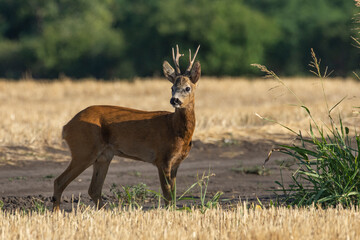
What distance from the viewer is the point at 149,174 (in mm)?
13297

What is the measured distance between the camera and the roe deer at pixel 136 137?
31.6 ft

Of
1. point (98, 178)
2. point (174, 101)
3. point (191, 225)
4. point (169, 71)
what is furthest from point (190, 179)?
point (191, 225)

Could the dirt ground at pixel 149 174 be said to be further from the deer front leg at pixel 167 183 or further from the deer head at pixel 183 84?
the deer head at pixel 183 84

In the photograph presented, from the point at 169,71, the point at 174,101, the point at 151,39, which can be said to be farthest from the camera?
the point at 151,39

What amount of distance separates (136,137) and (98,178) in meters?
0.87

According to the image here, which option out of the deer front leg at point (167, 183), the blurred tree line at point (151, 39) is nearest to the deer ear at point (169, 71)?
the deer front leg at point (167, 183)

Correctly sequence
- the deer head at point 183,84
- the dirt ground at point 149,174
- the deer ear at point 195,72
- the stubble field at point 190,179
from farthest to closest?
the dirt ground at point 149,174
the deer ear at point 195,72
the deer head at point 183,84
the stubble field at point 190,179

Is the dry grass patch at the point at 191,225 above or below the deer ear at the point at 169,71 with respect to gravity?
below

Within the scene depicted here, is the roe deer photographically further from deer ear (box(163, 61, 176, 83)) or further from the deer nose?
the deer nose

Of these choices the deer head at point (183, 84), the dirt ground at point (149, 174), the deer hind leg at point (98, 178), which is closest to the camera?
the deer head at point (183, 84)

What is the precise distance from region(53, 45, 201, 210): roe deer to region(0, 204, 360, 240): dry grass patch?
5.02 ft

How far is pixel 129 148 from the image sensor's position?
989cm

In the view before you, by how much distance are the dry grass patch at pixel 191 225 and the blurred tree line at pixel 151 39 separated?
5490 cm

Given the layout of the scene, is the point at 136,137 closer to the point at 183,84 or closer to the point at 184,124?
the point at 184,124
